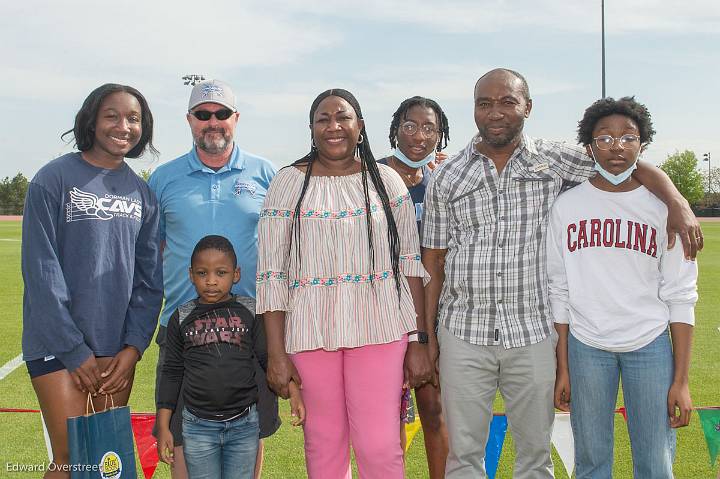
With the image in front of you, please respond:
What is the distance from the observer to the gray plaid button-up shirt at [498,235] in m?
3.58

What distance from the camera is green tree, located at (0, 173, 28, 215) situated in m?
74.3

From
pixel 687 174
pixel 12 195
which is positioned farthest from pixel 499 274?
pixel 12 195

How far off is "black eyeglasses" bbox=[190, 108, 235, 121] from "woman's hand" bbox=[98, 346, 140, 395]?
145cm

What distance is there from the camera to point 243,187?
13.5 feet

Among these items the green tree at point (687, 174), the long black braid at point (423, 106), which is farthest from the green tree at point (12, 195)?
the long black braid at point (423, 106)

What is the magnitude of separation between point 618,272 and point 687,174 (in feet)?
257

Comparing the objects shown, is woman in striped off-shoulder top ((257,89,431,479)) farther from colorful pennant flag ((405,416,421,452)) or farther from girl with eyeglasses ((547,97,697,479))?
colorful pennant flag ((405,416,421,452))

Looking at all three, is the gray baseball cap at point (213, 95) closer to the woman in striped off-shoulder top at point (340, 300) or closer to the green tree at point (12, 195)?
the woman in striped off-shoulder top at point (340, 300)

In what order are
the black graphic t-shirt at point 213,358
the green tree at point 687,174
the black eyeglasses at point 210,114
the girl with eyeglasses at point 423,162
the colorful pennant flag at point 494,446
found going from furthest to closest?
the green tree at point 687,174
the colorful pennant flag at point 494,446
the girl with eyeglasses at point 423,162
the black eyeglasses at point 210,114
the black graphic t-shirt at point 213,358

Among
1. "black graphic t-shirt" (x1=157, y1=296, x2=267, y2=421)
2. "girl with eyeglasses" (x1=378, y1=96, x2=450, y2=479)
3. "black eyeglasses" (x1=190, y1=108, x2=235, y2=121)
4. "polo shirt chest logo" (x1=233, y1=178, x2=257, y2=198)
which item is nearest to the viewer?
"black graphic t-shirt" (x1=157, y1=296, x2=267, y2=421)

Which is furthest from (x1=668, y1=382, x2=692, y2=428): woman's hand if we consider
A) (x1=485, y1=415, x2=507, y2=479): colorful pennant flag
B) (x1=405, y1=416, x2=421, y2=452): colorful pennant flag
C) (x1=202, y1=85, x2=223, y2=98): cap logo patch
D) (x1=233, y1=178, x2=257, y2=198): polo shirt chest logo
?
(x1=202, y1=85, x2=223, y2=98): cap logo patch

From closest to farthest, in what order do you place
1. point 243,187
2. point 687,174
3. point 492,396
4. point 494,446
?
point 492,396
point 243,187
point 494,446
point 687,174

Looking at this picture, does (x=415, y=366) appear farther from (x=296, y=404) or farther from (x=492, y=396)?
(x=296, y=404)

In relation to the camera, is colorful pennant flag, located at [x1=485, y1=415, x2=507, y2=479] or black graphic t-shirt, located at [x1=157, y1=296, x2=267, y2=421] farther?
colorful pennant flag, located at [x1=485, y1=415, x2=507, y2=479]
